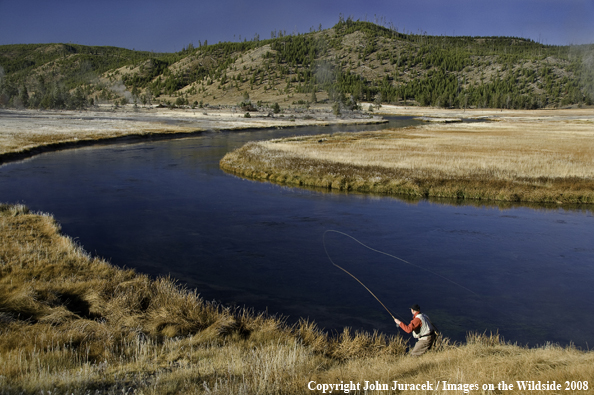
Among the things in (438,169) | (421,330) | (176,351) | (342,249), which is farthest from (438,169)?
(176,351)

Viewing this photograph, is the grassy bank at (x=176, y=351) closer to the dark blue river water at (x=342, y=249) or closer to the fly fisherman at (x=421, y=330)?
the fly fisherman at (x=421, y=330)

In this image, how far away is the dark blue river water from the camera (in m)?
10.3

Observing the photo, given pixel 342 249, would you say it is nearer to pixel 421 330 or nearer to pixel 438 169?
pixel 421 330

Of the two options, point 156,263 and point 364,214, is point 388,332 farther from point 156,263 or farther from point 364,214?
point 364,214

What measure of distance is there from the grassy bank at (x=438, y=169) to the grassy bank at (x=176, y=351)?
1670 centimetres

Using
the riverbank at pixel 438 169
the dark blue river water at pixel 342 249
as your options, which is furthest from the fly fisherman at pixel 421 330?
the riverbank at pixel 438 169

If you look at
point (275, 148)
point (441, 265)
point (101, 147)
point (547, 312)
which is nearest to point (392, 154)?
point (275, 148)

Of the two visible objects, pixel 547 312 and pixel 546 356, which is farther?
pixel 547 312

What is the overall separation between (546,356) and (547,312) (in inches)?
171

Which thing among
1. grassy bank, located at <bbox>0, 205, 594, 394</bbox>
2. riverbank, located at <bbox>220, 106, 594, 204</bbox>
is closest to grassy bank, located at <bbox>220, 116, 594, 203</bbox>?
riverbank, located at <bbox>220, 106, 594, 204</bbox>

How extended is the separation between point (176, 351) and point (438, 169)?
82.1 feet

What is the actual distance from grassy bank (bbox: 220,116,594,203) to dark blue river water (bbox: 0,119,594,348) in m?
1.80

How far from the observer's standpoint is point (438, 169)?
2809cm

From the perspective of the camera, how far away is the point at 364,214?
19.4 m
